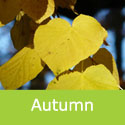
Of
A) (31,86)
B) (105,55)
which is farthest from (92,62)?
(31,86)

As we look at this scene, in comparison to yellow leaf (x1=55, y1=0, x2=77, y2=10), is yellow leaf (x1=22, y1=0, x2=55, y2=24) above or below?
above

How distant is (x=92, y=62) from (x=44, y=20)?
0.07 m

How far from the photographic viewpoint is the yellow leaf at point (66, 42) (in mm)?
236

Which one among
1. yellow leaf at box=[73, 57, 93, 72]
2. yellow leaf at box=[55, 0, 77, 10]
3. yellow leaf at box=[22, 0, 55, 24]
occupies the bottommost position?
yellow leaf at box=[73, 57, 93, 72]

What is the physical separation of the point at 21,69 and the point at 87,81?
70mm

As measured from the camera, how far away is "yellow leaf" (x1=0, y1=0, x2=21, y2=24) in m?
0.26

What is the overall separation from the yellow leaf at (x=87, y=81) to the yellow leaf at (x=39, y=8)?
0.07 metres

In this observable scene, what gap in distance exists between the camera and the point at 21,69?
27cm

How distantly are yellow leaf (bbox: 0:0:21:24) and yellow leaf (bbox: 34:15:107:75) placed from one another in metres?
0.03

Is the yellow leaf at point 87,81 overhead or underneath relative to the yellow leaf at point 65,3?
underneath

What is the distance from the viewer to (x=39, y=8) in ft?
0.87

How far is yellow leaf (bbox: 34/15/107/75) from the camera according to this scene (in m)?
0.24

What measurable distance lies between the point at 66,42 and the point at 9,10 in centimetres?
7

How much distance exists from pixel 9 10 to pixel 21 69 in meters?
0.06
